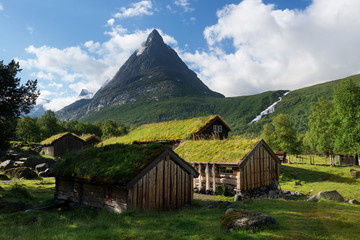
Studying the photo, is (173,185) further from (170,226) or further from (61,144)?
(61,144)

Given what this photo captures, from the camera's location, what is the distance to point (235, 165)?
1856 cm

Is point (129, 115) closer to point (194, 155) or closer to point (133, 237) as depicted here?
point (194, 155)

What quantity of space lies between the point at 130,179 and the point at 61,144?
45.4m

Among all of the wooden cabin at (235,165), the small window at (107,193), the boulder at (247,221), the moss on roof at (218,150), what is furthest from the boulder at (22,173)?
the boulder at (247,221)

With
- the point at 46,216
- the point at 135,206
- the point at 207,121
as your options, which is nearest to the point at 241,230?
the point at 135,206

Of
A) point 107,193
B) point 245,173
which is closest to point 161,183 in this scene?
point 107,193

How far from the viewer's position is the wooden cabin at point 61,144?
48594 mm

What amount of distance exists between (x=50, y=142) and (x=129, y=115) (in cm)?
14657

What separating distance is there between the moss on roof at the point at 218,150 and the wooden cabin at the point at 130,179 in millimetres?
6582

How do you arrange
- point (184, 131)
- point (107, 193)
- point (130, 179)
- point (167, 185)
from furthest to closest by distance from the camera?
1. point (184, 131)
2. point (167, 185)
3. point (107, 193)
4. point (130, 179)

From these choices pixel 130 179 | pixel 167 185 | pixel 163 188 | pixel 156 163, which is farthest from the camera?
pixel 167 185

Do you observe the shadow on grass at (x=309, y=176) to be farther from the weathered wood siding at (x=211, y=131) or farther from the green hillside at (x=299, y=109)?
the green hillside at (x=299, y=109)

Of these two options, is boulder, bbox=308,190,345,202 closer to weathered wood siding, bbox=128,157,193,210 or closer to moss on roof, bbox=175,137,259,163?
moss on roof, bbox=175,137,259,163

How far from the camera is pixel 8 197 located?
15664 millimetres
